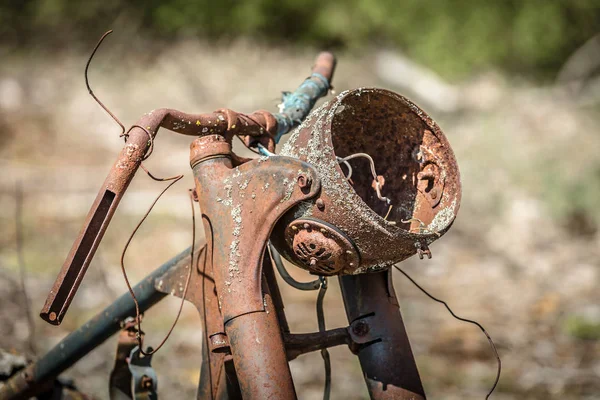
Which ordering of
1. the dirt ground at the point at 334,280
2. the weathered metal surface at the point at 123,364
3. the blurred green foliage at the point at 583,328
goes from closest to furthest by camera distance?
the weathered metal surface at the point at 123,364 → the dirt ground at the point at 334,280 → the blurred green foliage at the point at 583,328

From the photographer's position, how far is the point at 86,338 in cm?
189

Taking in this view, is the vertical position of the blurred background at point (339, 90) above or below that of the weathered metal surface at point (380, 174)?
above

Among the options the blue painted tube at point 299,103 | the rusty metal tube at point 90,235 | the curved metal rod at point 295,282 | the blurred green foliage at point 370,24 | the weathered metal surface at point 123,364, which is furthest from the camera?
the blurred green foliage at point 370,24

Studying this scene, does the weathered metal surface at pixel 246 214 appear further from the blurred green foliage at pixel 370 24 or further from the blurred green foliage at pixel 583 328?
the blurred green foliage at pixel 370 24

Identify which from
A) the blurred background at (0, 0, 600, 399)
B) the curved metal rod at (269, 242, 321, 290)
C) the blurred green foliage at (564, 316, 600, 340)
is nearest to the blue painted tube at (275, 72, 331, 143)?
the curved metal rod at (269, 242, 321, 290)

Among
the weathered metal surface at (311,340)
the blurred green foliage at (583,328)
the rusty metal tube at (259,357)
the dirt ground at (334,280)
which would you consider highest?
the dirt ground at (334,280)

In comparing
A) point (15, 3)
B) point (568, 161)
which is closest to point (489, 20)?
point (568, 161)

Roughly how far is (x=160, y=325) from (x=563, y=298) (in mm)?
2722

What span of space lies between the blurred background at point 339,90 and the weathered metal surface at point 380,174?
186cm

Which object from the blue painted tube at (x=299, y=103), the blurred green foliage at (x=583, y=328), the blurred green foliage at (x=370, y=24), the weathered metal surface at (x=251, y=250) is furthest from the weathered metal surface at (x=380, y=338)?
the blurred green foliage at (x=370, y=24)

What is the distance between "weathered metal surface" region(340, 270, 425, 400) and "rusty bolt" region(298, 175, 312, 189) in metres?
0.37

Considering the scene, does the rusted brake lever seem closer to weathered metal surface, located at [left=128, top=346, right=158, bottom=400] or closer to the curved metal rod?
the curved metal rod

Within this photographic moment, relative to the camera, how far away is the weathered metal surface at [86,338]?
1.76 m

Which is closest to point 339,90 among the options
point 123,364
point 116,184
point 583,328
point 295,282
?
point 583,328
